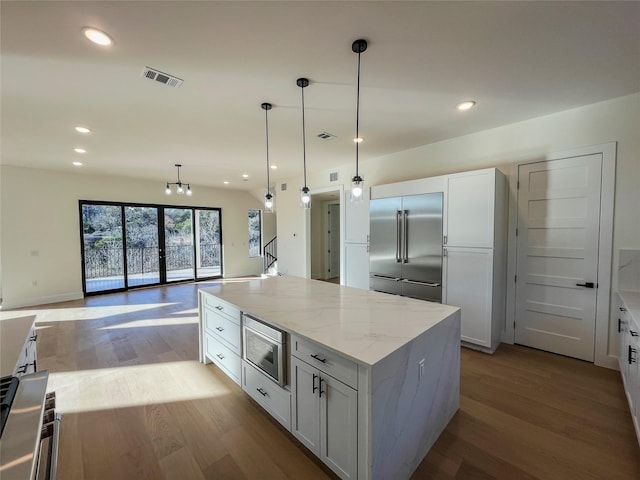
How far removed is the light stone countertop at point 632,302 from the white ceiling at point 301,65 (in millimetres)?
1919

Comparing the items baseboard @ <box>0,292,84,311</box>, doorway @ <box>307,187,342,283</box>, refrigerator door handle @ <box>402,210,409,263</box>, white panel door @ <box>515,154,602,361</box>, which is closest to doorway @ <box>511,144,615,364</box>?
white panel door @ <box>515,154,602,361</box>

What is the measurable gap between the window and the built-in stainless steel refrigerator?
581cm

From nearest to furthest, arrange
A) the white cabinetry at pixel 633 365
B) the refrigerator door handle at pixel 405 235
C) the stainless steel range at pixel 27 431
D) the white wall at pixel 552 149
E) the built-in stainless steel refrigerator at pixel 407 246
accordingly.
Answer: the stainless steel range at pixel 27 431, the white cabinetry at pixel 633 365, the white wall at pixel 552 149, the built-in stainless steel refrigerator at pixel 407 246, the refrigerator door handle at pixel 405 235

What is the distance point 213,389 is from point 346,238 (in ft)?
9.76

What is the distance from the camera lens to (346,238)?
4.71 metres

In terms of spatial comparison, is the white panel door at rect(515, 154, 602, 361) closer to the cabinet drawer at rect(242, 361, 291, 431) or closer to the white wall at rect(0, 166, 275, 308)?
the cabinet drawer at rect(242, 361, 291, 431)

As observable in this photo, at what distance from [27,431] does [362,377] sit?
1.28 metres

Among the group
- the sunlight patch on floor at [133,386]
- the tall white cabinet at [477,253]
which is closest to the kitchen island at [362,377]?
the sunlight patch on floor at [133,386]

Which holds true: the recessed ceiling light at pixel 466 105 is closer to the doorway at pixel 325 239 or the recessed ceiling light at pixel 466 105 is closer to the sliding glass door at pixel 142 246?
the doorway at pixel 325 239

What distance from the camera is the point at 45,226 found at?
553 cm

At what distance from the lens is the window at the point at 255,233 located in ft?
29.9

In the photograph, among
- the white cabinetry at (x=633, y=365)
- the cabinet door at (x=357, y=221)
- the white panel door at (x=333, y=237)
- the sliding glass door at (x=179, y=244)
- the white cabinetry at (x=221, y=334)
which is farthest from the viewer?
the white panel door at (x=333, y=237)

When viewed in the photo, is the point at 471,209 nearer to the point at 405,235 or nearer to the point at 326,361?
the point at 405,235

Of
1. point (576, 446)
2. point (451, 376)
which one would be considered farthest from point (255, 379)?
point (576, 446)
